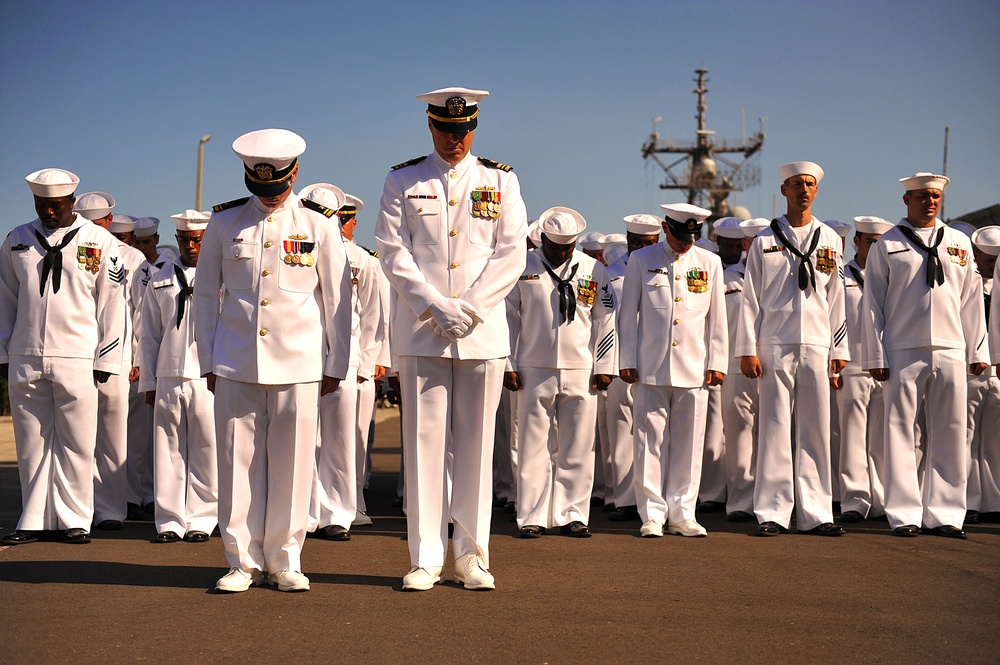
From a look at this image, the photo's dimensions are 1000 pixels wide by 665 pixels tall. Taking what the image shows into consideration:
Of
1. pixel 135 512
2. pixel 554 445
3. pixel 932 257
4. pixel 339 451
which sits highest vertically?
pixel 932 257

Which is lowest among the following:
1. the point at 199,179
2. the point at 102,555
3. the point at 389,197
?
the point at 102,555

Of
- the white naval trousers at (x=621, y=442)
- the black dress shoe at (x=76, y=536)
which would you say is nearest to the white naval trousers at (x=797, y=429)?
the white naval trousers at (x=621, y=442)

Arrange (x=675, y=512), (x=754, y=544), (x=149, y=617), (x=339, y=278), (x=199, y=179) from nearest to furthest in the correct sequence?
(x=149, y=617), (x=339, y=278), (x=754, y=544), (x=675, y=512), (x=199, y=179)

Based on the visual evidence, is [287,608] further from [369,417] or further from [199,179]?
[199,179]

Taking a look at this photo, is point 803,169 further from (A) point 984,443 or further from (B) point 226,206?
(B) point 226,206

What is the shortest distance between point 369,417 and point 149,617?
17.1 feet

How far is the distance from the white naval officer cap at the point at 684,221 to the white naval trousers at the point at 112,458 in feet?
15.9

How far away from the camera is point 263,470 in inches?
263

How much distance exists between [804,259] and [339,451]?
426cm

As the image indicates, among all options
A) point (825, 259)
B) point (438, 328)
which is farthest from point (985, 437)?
point (438, 328)

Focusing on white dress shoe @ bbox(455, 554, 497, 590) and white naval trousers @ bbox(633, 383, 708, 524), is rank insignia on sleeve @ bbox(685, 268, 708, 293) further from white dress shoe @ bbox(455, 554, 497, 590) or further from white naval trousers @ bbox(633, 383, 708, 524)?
white dress shoe @ bbox(455, 554, 497, 590)

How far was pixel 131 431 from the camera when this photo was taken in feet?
36.5

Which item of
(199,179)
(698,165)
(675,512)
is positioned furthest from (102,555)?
(698,165)

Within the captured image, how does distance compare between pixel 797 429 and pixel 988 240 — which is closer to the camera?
pixel 797 429
